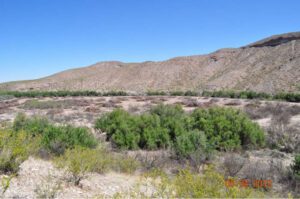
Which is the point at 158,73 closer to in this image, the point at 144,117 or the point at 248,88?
the point at 248,88

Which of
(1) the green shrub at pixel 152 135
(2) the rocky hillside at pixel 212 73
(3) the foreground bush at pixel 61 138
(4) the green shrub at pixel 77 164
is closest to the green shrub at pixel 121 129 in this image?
(1) the green shrub at pixel 152 135

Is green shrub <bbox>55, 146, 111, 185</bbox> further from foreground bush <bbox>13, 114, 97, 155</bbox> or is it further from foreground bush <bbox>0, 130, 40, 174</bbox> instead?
foreground bush <bbox>13, 114, 97, 155</bbox>

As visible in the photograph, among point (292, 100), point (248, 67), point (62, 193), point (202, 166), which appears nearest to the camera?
point (62, 193)

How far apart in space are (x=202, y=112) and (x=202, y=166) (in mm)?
4469

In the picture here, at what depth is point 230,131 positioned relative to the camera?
412 inches

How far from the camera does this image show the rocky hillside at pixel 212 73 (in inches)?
2215

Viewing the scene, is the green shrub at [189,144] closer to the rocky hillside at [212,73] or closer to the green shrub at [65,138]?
the green shrub at [65,138]

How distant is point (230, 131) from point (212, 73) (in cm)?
6373

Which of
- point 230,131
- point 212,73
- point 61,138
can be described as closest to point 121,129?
point 61,138

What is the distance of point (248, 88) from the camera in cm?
5400

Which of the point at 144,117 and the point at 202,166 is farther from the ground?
the point at 144,117

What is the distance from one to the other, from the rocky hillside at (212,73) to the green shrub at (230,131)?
127 ft

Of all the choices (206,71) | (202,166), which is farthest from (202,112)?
(206,71)

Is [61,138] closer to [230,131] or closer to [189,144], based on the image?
[189,144]
